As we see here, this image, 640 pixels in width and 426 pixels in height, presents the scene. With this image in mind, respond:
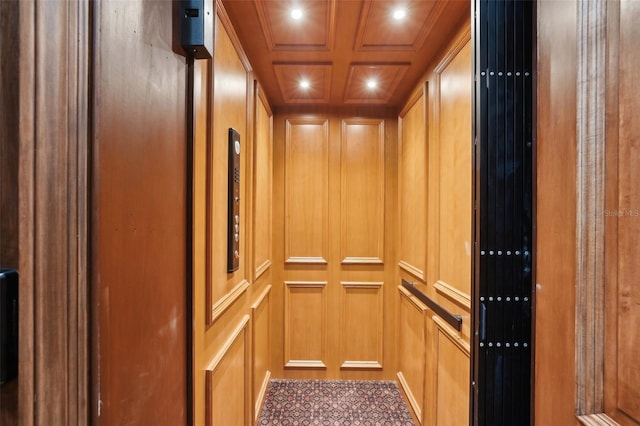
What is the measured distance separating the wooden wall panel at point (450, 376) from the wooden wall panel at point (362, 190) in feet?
3.93

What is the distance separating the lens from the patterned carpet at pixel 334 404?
2518mm

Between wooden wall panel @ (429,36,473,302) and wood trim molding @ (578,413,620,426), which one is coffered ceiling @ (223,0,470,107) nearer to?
wooden wall panel @ (429,36,473,302)

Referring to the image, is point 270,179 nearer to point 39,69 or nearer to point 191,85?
point 191,85

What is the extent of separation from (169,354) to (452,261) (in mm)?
1532

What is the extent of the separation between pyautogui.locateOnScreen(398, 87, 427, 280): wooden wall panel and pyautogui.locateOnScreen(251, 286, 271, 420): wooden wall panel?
4.23 ft

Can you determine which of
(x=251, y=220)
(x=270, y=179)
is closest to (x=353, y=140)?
(x=270, y=179)

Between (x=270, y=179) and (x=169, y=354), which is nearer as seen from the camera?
(x=169, y=354)

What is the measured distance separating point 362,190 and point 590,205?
8.23 ft

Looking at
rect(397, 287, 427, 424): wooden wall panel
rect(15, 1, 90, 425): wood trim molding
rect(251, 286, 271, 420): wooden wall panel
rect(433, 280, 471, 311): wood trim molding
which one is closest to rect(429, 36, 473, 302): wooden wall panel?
rect(433, 280, 471, 311): wood trim molding

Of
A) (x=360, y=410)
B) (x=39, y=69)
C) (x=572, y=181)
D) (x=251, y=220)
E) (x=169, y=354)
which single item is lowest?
(x=360, y=410)

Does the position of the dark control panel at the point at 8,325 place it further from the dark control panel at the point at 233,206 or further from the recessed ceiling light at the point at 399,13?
the recessed ceiling light at the point at 399,13

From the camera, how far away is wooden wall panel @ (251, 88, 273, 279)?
2.35 metres

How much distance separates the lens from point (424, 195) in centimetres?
236

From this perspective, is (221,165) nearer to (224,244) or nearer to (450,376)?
(224,244)
